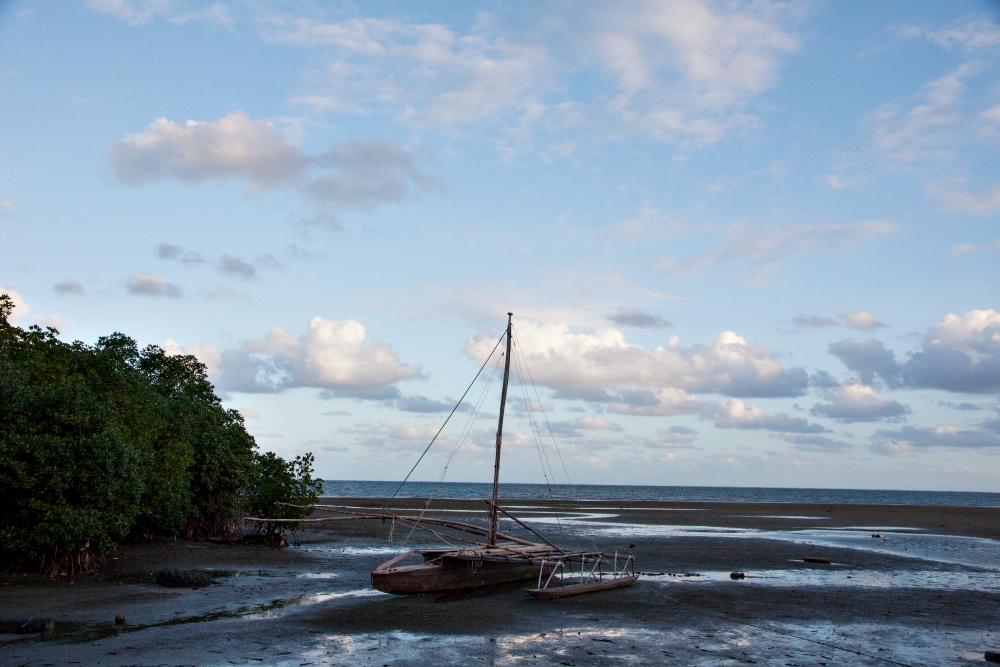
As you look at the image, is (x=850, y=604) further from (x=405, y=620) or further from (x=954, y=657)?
(x=405, y=620)

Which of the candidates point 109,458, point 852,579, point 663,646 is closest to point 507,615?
point 663,646

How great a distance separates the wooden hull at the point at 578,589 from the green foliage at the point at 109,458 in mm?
12072

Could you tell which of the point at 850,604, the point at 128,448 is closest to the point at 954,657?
the point at 850,604

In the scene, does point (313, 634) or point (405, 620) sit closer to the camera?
point (313, 634)

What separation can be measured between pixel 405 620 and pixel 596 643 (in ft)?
15.1

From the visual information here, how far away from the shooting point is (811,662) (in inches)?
539

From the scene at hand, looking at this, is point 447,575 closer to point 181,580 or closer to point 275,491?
point 181,580

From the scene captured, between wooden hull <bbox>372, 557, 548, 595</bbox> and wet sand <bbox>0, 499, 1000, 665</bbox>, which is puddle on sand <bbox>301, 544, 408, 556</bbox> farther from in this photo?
wooden hull <bbox>372, 557, 548, 595</bbox>

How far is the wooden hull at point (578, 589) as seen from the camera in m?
19.7

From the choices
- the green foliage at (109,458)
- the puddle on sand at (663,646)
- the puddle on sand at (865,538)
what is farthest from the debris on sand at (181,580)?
the puddle on sand at (865,538)

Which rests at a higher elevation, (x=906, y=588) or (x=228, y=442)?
(x=228, y=442)

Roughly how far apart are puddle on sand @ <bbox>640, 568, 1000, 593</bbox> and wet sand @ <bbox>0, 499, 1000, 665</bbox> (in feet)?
0.34

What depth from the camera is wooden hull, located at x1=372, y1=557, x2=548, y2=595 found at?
1961 centimetres

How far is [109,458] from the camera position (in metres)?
21.0
